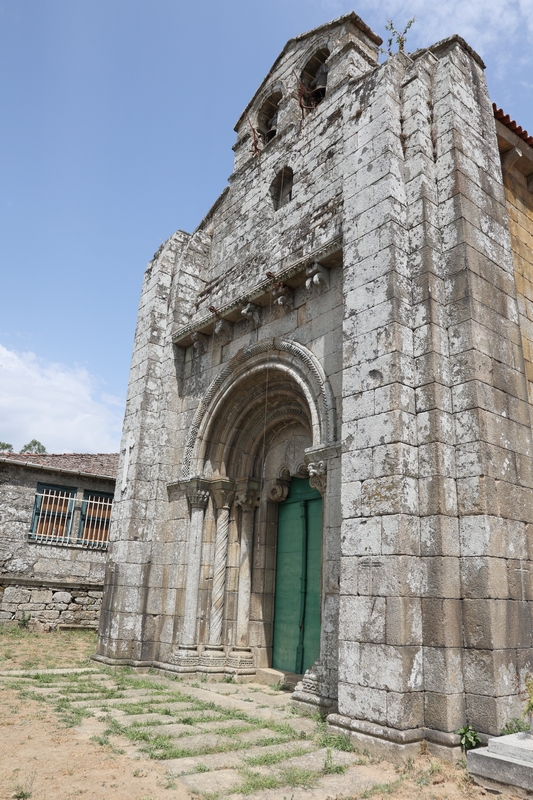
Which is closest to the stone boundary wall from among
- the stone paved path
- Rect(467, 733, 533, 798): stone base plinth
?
the stone paved path

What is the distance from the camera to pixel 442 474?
197 inches

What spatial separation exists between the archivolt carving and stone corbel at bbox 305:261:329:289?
2.46ft

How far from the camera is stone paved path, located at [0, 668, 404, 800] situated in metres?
3.89

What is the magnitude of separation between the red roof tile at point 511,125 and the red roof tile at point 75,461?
10983 mm

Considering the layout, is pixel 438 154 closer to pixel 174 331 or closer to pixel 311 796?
pixel 174 331

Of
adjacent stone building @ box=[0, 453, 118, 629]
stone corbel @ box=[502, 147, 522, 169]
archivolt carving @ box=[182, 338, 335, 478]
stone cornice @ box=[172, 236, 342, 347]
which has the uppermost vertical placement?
stone corbel @ box=[502, 147, 522, 169]

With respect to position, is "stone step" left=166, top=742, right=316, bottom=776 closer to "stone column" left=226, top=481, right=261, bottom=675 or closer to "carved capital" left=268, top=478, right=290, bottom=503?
"stone column" left=226, top=481, right=261, bottom=675

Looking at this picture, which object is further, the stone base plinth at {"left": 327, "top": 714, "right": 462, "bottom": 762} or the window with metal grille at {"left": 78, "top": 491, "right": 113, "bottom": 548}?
the window with metal grille at {"left": 78, "top": 491, "right": 113, "bottom": 548}

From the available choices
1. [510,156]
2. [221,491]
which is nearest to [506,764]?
[221,491]

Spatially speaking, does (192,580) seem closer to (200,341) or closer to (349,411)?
(200,341)

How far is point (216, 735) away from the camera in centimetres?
496

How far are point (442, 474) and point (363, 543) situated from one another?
898 millimetres

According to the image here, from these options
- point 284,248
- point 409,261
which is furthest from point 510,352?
point 284,248

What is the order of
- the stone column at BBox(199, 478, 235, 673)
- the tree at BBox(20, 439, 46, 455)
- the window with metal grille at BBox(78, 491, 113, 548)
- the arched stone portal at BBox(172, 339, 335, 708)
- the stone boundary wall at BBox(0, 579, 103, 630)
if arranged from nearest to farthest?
1. the stone column at BBox(199, 478, 235, 673)
2. the arched stone portal at BBox(172, 339, 335, 708)
3. the stone boundary wall at BBox(0, 579, 103, 630)
4. the window with metal grille at BBox(78, 491, 113, 548)
5. the tree at BBox(20, 439, 46, 455)
